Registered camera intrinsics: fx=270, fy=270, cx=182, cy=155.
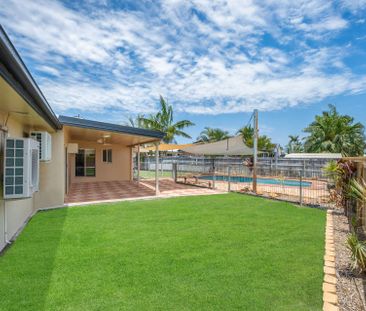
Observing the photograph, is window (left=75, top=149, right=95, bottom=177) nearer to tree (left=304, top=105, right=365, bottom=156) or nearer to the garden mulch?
the garden mulch

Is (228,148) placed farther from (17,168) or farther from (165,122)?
(17,168)

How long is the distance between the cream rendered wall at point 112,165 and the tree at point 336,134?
24.1m

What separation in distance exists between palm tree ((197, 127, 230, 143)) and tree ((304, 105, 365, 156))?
1376cm

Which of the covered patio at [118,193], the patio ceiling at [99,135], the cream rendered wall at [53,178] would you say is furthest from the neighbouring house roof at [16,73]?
the covered patio at [118,193]

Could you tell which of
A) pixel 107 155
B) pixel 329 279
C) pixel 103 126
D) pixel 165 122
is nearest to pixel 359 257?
pixel 329 279

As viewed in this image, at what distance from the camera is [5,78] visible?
2906 mm

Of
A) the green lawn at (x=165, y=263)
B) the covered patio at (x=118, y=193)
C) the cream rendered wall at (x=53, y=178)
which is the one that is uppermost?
the cream rendered wall at (x=53, y=178)

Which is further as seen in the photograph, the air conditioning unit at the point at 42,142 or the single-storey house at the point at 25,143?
the air conditioning unit at the point at 42,142

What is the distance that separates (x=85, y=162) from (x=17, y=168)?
1432cm

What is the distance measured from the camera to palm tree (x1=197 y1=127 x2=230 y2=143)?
44.0m

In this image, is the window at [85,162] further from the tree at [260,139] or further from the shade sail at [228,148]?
the tree at [260,139]

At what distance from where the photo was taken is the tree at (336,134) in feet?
103

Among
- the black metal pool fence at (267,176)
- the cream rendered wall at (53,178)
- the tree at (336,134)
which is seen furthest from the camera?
the tree at (336,134)

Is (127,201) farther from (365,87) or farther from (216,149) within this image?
(365,87)
